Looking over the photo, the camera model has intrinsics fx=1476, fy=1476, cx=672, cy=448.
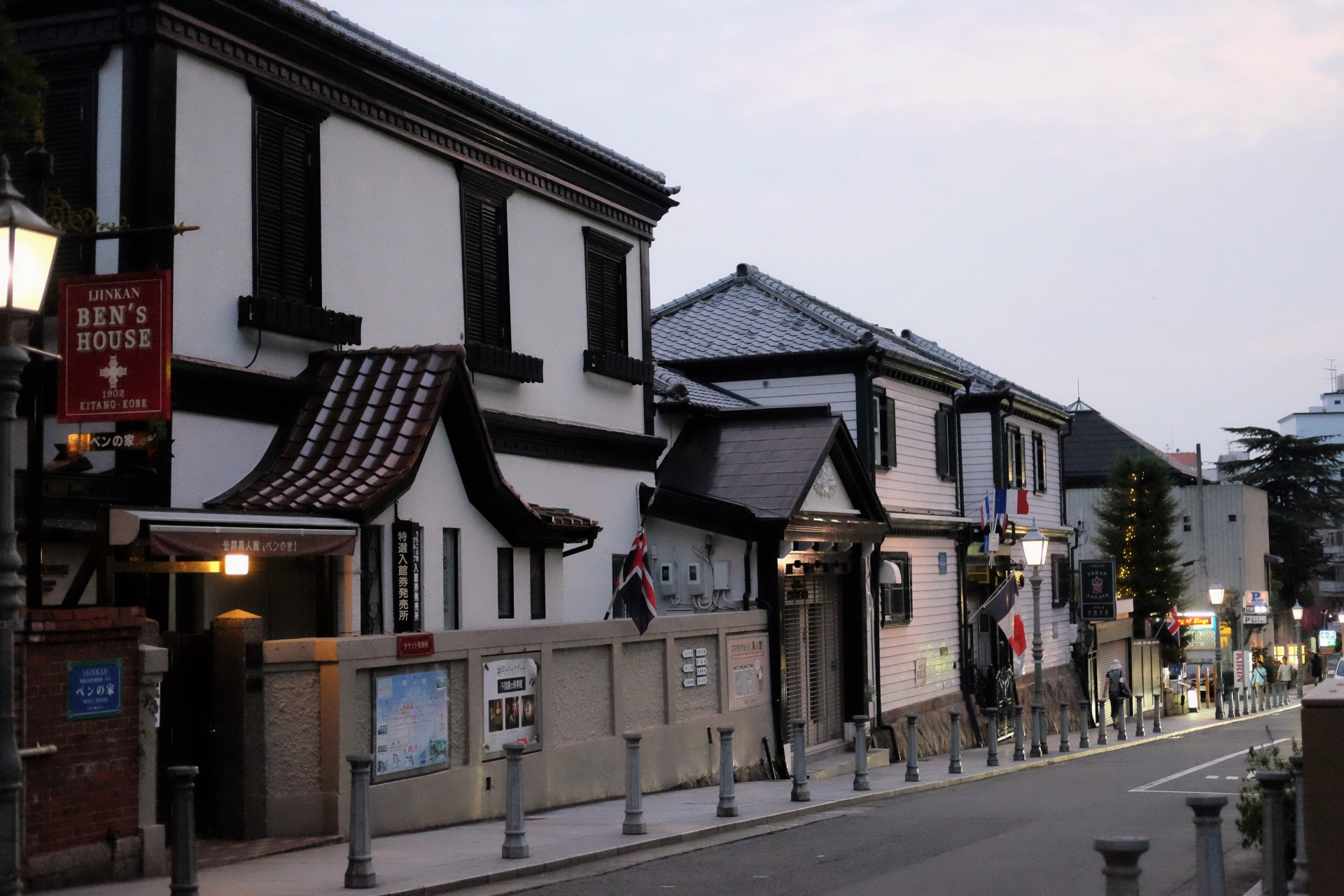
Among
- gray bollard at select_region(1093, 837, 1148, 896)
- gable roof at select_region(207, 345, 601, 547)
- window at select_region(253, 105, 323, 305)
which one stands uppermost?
window at select_region(253, 105, 323, 305)

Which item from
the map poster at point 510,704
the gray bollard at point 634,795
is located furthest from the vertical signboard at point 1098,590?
the gray bollard at point 634,795

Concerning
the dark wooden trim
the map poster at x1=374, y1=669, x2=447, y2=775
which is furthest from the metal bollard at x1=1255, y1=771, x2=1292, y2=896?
the dark wooden trim

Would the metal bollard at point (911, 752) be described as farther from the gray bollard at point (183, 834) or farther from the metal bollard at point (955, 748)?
the gray bollard at point (183, 834)

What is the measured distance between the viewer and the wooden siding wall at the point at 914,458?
105ft

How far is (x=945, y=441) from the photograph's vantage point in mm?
35562

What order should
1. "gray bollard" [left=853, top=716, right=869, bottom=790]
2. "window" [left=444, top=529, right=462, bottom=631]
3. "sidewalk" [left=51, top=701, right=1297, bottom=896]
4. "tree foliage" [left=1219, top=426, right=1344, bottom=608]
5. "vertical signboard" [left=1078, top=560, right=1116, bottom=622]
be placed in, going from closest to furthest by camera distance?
"sidewalk" [left=51, top=701, right=1297, bottom=896] → "window" [left=444, top=529, right=462, bottom=631] → "gray bollard" [left=853, top=716, right=869, bottom=790] → "vertical signboard" [left=1078, top=560, right=1116, bottom=622] → "tree foliage" [left=1219, top=426, right=1344, bottom=608]

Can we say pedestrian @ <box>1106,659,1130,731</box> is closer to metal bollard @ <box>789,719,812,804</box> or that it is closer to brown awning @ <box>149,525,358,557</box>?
metal bollard @ <box>789,719,812,804</box>

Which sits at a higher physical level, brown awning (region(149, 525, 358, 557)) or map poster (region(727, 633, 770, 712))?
brown awning (region(149, 525, 358, 557))

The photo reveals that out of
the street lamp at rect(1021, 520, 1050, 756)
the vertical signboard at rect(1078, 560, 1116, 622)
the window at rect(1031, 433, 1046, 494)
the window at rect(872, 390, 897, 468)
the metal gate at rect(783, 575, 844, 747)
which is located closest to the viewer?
the metal gate at rect(783, 575, 844, 747)

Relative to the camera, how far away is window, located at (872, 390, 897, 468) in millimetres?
31281

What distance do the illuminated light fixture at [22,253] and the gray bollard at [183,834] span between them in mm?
3398

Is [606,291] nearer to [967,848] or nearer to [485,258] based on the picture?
[485,258]

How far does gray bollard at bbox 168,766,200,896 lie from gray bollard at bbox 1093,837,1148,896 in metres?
6.36

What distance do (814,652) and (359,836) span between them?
673 inches
